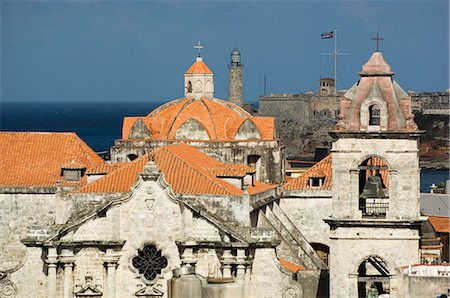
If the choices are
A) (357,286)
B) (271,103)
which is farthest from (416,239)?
(271,103)

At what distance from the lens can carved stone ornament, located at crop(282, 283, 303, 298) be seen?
50031mm

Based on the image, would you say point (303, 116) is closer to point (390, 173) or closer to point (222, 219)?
point (222, 219)

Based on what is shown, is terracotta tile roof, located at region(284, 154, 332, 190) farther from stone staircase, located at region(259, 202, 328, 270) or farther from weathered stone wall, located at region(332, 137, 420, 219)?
weathered stone wall, located at region(332, 137, 420, 219)

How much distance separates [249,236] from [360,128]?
591 centimetres

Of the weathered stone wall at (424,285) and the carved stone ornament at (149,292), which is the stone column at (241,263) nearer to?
the carved stone ornament at (149,292)

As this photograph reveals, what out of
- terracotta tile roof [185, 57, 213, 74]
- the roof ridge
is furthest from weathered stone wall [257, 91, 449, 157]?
the roof ridge

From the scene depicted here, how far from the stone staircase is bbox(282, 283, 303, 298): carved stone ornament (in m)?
2.98

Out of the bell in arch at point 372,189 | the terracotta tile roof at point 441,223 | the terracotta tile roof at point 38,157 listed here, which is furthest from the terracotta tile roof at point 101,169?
the terracotta tile roof at point 441,223

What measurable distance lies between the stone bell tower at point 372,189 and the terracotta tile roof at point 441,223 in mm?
30460

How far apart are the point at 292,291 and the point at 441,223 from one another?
30264mm

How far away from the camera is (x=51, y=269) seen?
50219 mm

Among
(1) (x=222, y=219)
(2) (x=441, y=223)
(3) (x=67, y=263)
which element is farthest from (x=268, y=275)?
(2) (x=441, y=223)

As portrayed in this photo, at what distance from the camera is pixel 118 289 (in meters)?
50.5

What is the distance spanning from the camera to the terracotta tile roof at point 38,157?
57625 mm
